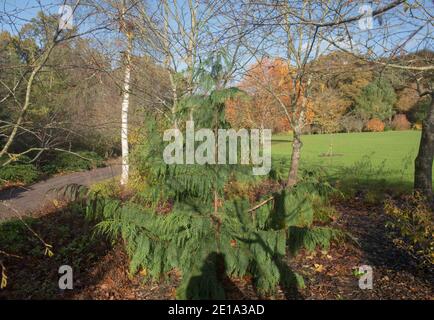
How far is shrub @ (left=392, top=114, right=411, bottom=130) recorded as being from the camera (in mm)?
48906

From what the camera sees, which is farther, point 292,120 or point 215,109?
point 292,120

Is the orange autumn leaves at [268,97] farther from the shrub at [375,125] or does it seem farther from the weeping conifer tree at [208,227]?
the shrub at [375,125]

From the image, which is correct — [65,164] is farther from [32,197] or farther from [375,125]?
[375,125]

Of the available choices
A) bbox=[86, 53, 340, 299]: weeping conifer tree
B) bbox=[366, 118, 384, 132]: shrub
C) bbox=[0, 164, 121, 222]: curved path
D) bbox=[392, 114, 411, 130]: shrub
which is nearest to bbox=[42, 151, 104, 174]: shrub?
bbox=[0, 164, 121, 222]: curved path

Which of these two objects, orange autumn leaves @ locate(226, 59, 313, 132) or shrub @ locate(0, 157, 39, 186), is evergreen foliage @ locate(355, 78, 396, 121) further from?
shrub @ locate(0, 157, 39, 186)

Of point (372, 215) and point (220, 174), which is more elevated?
point (220, 174)

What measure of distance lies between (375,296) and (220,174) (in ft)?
8.10

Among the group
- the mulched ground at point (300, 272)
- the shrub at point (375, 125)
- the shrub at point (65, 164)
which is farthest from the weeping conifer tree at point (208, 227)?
the shrub at point (375, 125)

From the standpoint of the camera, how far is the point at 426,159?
7.80 m
